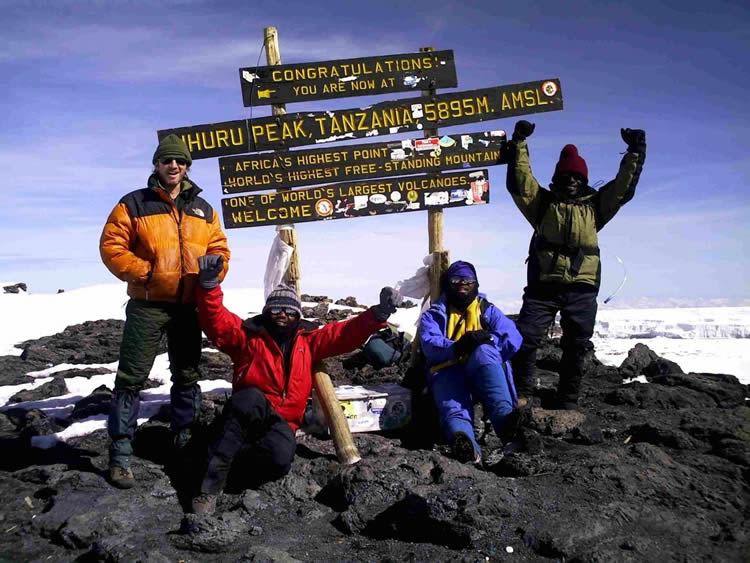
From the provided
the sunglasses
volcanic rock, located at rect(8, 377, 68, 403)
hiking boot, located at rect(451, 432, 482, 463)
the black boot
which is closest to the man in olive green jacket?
the sunglasses

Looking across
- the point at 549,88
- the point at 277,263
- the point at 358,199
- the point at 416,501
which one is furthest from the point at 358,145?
the point at 416,501

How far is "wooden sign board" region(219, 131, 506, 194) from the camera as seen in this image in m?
6.18

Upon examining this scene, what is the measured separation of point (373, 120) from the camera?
247 inches

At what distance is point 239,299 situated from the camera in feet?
54.7

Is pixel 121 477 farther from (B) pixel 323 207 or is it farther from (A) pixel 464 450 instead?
(B) pixel 323 207

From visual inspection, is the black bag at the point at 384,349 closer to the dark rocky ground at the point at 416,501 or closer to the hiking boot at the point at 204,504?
the dark rocky ground at the point at 416,501

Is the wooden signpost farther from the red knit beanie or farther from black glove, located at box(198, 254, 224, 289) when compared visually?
black glove, located at box(198, 254, 224, 289)

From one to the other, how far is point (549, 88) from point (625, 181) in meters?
1.33

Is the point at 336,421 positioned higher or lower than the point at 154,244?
lower

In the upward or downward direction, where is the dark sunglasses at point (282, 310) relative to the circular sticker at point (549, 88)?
downward

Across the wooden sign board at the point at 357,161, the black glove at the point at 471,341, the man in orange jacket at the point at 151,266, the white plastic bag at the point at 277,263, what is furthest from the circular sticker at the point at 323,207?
the black glove at the point at 471,341

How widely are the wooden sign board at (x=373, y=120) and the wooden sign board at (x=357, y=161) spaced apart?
0.40 ft

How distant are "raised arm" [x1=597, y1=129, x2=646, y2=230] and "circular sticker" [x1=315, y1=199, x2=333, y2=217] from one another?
106 inches

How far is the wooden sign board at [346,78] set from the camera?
6.14 metres
